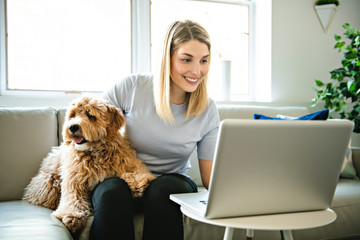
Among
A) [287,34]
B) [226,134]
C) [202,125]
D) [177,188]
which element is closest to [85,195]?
[177,188]

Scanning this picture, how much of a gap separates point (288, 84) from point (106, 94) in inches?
78.2

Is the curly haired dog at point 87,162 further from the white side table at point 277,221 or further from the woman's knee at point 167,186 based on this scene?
the white side table at point 277,221

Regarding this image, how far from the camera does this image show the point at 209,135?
5.60 ft

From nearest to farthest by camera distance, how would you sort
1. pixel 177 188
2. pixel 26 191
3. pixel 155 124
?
pixel 177 188 → pixel 155 124 → pixel 26 191

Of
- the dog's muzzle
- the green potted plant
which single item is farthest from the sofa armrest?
the dog's muzzle

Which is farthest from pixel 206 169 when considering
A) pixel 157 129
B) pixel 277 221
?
pixel 277 221

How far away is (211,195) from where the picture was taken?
0.91 metres

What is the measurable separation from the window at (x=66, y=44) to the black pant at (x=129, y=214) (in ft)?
5.24

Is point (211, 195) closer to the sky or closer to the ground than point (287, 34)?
closer to the ground

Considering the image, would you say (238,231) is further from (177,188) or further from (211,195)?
(211,195)

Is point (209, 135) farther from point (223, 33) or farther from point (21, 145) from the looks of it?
point (223, 33)

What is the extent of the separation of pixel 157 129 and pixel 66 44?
4.88 feet

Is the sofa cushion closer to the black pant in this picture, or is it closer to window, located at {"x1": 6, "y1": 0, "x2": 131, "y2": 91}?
the black pant

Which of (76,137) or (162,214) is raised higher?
(76,137)
